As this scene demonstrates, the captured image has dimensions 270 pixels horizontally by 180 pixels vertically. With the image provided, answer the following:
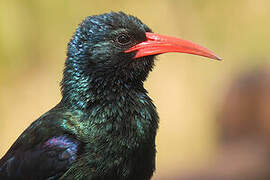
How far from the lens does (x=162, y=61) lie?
424 inches

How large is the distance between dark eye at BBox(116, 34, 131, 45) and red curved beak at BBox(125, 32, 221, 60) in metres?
0.06

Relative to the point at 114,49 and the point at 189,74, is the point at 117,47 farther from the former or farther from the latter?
the point at 189,74

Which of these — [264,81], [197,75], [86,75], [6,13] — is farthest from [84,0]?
[86,75]

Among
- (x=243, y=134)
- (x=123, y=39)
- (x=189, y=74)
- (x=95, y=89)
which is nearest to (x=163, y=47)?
(x=123, y=39)

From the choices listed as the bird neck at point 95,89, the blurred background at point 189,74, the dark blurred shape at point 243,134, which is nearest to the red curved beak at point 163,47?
the bird neck at point 95,89

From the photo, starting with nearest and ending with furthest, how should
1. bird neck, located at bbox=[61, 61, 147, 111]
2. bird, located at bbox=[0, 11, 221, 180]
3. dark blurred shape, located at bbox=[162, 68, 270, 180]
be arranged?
bird, located at bbox=[0, 11, 221, 180], bird neck, located at bbox=[61, 61, 147, 111], dark blurred shape, located at bbox=[162, 68, 270, 180]

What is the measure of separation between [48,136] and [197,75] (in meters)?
5.74

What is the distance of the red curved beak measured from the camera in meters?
5.35

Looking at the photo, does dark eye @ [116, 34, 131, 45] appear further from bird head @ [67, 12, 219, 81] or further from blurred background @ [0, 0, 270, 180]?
blurred background @ [0, 0, 270, 180]

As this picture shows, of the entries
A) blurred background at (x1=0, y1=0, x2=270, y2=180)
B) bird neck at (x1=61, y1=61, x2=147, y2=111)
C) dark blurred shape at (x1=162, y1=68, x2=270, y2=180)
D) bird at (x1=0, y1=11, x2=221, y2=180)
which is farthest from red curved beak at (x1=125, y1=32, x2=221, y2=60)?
blurred background at (x1=0, y1=0, x2=270, y2=180)

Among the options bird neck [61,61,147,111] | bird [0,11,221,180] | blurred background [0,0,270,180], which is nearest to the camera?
bird [0,11,221,180]

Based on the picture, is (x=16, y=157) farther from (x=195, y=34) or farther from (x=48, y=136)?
(x=195, y=34)

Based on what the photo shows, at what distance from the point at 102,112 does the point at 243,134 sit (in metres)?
4.87

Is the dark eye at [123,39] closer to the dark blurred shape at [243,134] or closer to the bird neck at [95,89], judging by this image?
the bird neck at [95,89]
